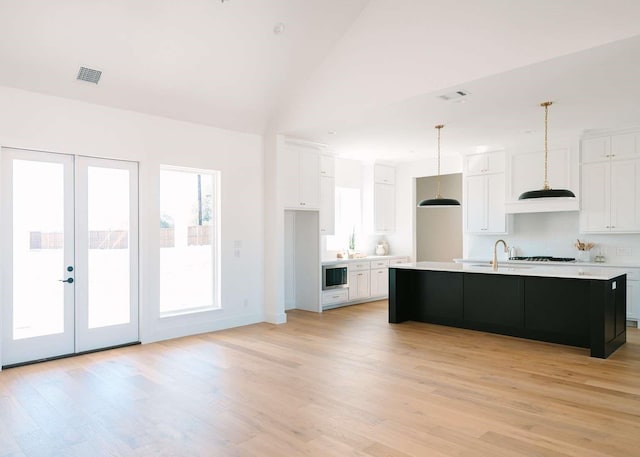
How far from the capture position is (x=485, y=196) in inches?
317

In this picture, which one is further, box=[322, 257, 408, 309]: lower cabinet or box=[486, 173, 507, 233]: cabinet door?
box=[322, 257, 408, 309]: lower cabinet

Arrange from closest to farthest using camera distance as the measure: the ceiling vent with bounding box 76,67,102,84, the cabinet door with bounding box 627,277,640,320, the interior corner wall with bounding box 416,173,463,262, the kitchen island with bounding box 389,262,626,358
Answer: the ceiling vent with bounding box 76,67,102,84 → the kitchen island with bounding box 389,262,626,358 → the cabinet door with bounding box 627,277,640,320 → the interior corner wall with bounding box 416,173,463,262

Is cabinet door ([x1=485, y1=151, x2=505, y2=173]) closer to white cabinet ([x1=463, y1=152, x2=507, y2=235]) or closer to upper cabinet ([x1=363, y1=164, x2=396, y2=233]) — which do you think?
white cabinet ([x1=463, y1=152, x2=507, y2=235])

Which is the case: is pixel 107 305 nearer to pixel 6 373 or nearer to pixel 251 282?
pixel 6 373

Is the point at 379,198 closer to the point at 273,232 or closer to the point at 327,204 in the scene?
the point at 327,204

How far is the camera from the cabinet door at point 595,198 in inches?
269

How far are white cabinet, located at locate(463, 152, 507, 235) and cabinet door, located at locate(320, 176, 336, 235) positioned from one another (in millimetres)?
2478

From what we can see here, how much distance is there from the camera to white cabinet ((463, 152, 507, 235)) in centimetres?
789

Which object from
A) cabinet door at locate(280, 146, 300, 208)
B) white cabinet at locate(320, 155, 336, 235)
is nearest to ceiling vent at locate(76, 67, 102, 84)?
cabinet door at locate(280, 146, 300, 208)

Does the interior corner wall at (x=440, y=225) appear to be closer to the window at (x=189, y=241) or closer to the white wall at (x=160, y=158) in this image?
the white wall at (x=160, y=158)

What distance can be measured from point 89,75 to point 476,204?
21.0 ft

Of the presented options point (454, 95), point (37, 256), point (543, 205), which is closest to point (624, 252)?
point (543, 205)

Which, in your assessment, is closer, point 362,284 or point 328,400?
point 328,400

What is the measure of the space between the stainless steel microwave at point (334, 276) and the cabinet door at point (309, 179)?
1.19m
